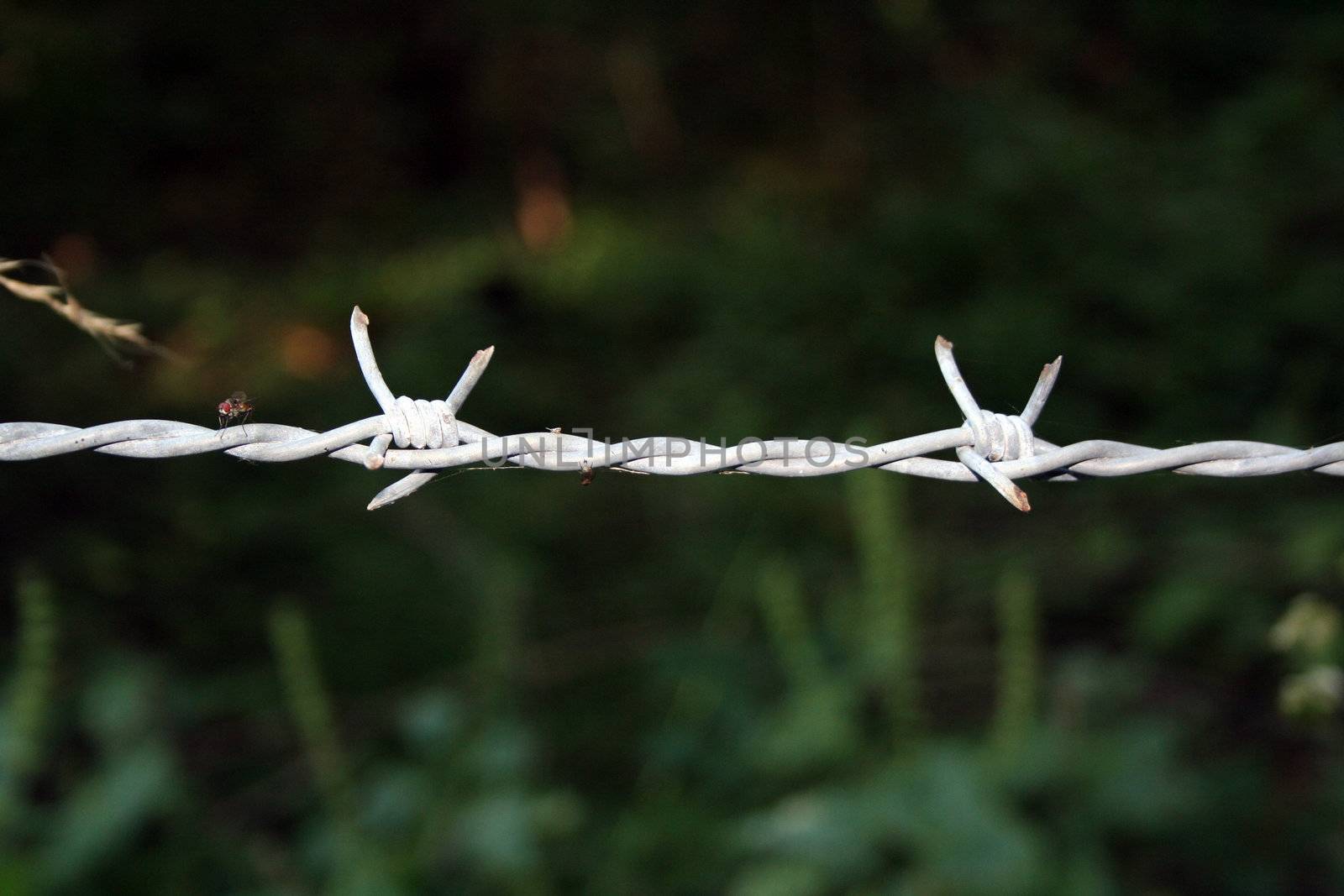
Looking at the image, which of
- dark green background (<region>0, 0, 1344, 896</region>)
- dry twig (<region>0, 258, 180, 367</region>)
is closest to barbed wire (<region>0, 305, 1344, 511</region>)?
dry twig (<region>0, 258, 180, 367</region>)

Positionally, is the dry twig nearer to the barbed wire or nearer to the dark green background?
the barbed wire

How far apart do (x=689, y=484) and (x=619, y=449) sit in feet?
10.6

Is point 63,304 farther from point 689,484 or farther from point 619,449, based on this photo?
point 689,484

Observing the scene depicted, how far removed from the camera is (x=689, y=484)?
161 inches

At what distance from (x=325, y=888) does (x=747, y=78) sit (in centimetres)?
728

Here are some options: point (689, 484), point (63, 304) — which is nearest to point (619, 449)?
point (63, 304)

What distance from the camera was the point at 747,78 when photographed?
810 centimetres

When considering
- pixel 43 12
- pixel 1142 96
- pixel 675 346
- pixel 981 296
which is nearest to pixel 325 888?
pixel 981 296

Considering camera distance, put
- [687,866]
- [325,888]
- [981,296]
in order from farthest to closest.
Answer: [981,296], [687,866], [325,888]

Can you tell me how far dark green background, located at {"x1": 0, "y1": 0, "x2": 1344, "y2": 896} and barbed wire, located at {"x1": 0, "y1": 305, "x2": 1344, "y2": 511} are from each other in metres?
0.91

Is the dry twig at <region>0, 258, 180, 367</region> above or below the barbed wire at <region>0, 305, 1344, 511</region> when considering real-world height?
above

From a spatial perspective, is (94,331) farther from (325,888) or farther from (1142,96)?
(1142,96)

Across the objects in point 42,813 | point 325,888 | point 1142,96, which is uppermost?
point 1142,96

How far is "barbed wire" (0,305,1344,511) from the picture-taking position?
812 mm
